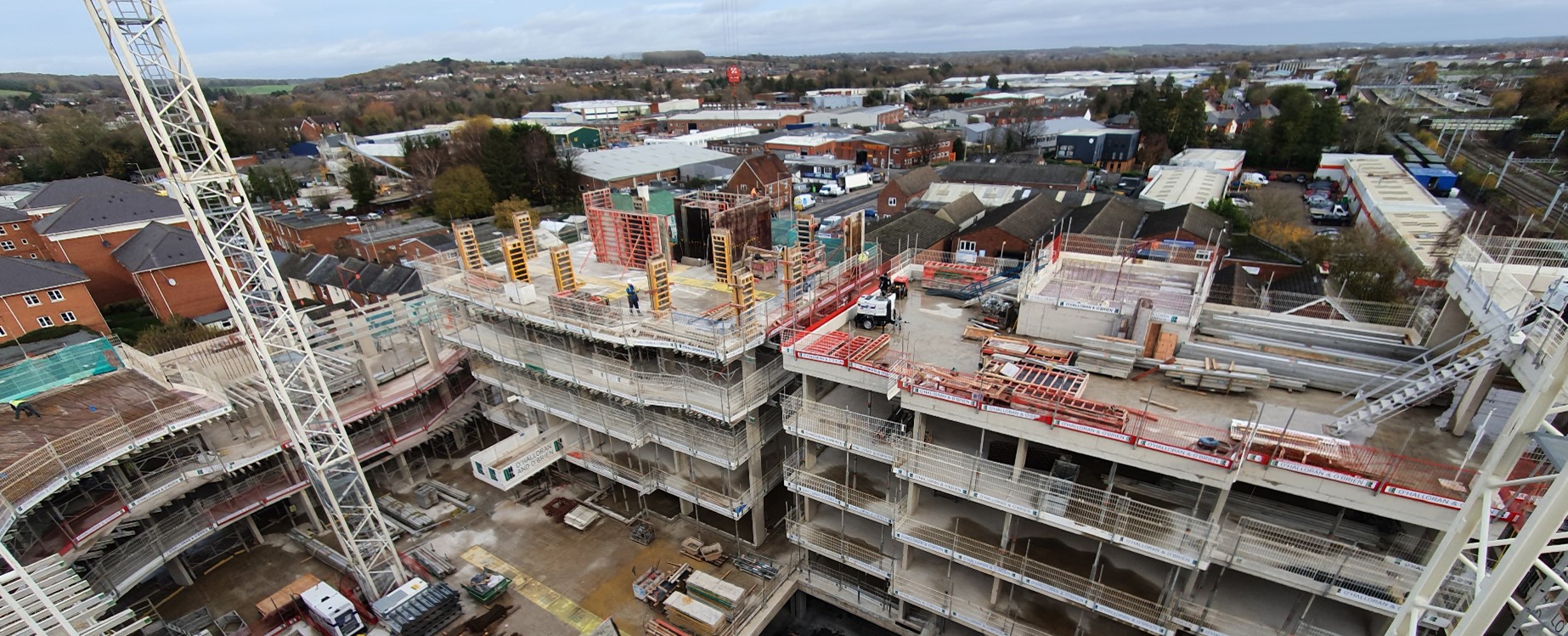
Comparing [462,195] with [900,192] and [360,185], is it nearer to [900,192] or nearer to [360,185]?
[360,185]

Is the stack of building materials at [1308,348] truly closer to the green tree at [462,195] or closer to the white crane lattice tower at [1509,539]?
the white crane lattice tower at [1509,539]

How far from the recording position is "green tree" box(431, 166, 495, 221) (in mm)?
72938

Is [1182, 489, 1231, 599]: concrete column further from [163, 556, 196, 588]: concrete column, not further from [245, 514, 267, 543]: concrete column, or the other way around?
[163, 556, 196, 588]: concrete column

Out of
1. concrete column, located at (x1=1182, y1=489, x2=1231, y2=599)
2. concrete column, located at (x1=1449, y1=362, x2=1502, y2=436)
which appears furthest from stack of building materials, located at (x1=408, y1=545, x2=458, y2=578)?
concrete column, located at (x1=1449, y1=362, x2=1502, y2=436)

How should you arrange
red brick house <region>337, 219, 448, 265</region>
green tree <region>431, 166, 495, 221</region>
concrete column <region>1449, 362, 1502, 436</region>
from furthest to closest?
green tree <region>431, 166, 495, 221</region> → red brick house <region>337, 219, 448, 265</region> → concrete column <region>1449, 362, 1502, 436</region>

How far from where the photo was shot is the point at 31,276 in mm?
40125

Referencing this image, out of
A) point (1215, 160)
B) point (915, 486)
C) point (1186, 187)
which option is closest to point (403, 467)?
point (915, 486)

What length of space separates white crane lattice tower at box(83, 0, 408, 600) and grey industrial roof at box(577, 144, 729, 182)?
210 ft

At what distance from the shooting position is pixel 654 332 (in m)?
21.7

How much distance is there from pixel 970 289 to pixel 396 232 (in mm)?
57111

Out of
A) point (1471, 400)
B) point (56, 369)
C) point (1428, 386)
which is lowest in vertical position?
point (56, 369)

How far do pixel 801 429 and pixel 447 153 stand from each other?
3461 inches

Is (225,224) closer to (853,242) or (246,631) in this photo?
(246,631)

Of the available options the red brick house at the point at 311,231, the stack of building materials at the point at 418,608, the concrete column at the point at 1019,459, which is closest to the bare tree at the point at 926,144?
the red brick house at the point at 311,231
